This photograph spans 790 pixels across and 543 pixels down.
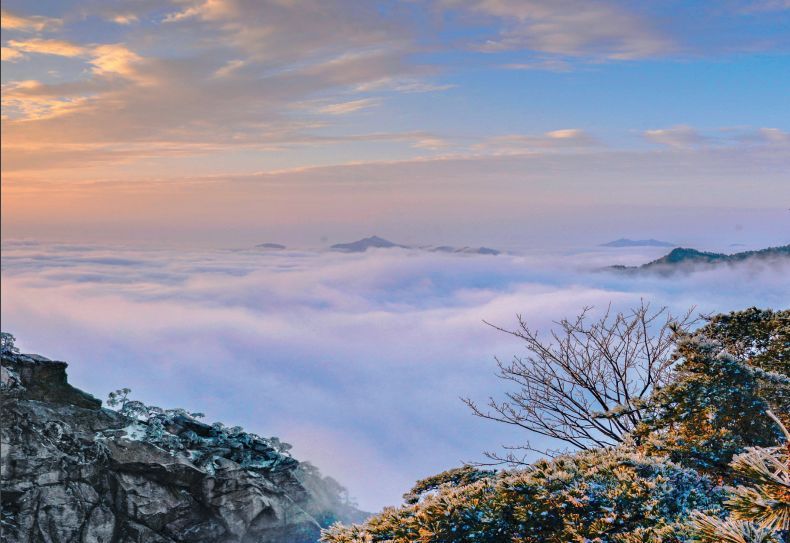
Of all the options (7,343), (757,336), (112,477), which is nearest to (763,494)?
(757,336)

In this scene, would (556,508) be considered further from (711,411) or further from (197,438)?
(197,438)

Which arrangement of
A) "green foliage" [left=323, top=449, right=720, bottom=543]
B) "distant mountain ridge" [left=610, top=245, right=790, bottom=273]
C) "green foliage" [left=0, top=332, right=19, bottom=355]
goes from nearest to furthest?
"green foliage" [left=323, top=449, right=720, bottom=543]
"green foliage" [left=0, top=332, right=19, bottom=355]
"distant mountain ridge" [left=610, top=245, right=790, bottom=273]

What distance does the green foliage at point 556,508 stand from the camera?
823 centimetres

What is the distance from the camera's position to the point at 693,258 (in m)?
60.0

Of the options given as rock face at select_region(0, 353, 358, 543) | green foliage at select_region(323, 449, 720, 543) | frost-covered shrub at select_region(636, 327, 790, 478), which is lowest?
rock face at select_region(0, 353, 358, 543)

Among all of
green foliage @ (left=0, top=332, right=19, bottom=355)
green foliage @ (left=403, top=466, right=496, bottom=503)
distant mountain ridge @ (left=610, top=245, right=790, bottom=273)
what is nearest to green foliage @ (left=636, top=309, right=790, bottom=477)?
green foliage @ (left=403, top=466, right=496, bottom=503)

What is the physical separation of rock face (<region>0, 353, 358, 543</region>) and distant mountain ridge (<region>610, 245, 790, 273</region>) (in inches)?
1751

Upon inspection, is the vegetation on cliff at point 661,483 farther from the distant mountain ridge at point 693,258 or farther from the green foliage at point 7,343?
the distant mountain ridge at point 693,258

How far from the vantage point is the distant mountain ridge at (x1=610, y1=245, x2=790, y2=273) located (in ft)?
174

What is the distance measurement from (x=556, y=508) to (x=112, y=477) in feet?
45.7

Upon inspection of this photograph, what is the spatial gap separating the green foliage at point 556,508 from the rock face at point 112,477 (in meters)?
11.3

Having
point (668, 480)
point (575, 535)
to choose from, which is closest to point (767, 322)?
point (668, 480)

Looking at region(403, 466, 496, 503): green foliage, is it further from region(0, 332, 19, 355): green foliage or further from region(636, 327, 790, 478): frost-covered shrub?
region(0, 332, 19, 355): green foliage

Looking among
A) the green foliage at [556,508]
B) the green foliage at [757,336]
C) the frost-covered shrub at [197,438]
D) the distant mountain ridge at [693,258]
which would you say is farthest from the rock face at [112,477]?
the distant mountain ridge at [693,258]
